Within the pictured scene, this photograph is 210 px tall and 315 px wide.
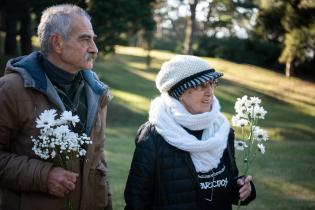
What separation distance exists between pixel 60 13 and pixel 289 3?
62.5 ft

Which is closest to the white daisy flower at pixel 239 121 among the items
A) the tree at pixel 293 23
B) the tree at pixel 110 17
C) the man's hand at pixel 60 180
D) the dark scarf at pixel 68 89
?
the dark scarf at pixel 68 89

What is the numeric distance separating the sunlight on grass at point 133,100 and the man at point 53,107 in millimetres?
14189

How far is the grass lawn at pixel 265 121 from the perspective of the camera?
7434 millimetres

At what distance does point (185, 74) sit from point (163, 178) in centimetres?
66

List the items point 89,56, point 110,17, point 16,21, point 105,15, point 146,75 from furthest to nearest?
1. point 146,75
2. point 16,21
3. point 110,17
4. point 105,15
5. point 89,56

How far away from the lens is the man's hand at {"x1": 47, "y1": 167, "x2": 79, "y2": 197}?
248cm

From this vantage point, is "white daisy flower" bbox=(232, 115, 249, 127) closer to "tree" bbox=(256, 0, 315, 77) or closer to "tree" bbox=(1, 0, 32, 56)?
"tree" bbox=(1, 0, 32, 56)

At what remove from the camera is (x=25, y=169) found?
8.25 ft

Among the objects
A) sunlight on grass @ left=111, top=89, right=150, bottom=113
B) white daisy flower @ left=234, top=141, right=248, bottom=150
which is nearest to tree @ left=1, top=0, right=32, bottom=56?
sunlight on grass @ left=111, top=89, right=150, bottom=113

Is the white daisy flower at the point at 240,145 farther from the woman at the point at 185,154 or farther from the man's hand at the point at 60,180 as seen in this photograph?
the man's hand at the point at 60,180

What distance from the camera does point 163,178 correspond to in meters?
2.94

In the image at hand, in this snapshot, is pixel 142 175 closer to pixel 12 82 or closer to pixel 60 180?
pixel 60 180

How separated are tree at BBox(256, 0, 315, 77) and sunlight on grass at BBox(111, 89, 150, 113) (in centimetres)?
719

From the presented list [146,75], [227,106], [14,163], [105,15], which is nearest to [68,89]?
[14,163]
